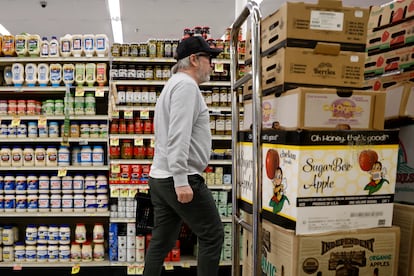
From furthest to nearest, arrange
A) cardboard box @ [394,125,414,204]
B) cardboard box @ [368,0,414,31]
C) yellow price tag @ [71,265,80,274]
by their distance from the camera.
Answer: yellow price tag @ [71,265,80,274] → cardboard box @ [368,0,414,31] → cardboard box @ [394,125,414,204]

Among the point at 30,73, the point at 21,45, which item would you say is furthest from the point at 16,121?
the point at 21,45

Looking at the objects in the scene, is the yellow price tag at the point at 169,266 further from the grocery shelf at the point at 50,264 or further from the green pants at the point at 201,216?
the green pants at the point at 201,216

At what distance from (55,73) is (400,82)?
10.4ft

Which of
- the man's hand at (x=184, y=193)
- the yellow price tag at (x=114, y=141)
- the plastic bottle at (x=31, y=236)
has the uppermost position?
the yellow price tag at (x=114, y=141)

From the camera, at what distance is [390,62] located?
6.61 ft

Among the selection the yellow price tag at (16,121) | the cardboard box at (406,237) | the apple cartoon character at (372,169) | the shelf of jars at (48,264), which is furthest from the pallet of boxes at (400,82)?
the yellow price tag at (16,121)

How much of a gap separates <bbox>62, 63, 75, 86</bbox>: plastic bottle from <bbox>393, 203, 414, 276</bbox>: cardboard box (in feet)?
10.5

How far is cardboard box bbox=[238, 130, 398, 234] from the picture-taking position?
4.86 feet

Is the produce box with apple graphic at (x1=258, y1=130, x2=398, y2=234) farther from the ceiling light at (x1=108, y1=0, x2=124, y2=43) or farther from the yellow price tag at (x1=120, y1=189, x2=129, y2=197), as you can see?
the ceiling light at (x1=108, y1=0, x2=124, y2=43)

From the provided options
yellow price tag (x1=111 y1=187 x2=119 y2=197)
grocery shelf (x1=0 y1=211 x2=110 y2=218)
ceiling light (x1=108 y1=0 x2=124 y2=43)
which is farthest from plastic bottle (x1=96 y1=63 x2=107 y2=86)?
ceiling light (x1=108 y1=0 x2=124 y2=43)

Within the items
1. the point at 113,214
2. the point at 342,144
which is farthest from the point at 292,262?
the point at 113,214

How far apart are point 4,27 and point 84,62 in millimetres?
6633

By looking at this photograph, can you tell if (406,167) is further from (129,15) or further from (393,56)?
(129,15)

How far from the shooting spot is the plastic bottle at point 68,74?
3.88 metres
